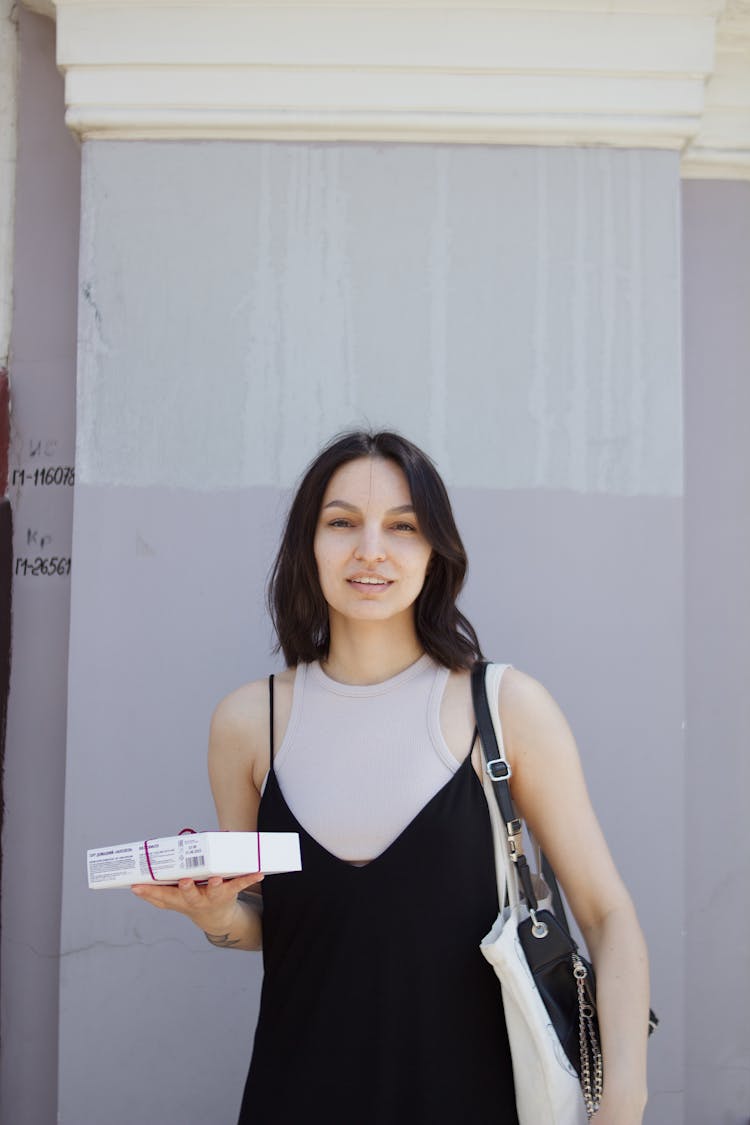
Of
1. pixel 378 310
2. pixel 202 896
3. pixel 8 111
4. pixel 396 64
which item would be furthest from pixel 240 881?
pixel 8 111

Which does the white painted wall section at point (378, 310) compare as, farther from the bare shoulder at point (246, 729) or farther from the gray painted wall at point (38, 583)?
the bare shoulder at point (246, 729)

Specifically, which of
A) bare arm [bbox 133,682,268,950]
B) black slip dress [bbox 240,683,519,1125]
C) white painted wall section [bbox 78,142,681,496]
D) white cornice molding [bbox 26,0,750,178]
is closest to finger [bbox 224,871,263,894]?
black slip dress [bbox 240,683,519,1125]

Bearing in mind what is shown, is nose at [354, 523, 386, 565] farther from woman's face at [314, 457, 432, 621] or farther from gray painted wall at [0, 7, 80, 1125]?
gray painted wall at [0, 7, 80, 1125]

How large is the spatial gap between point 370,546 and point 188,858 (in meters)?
0.66

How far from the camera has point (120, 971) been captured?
305 cm

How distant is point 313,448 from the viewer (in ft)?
Result: 10.3

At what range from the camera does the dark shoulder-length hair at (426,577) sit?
2.16 metres

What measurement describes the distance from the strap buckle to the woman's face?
1.12ft

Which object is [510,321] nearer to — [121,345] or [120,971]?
[121,345]

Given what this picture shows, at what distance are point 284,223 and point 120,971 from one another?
2154 mm

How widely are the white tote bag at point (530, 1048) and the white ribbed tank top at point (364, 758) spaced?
276mm

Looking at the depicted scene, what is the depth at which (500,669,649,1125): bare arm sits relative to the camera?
6.34 ft

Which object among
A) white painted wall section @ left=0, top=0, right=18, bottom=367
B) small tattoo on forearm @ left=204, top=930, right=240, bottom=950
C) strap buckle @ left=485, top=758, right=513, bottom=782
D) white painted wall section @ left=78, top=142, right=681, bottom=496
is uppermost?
white painted wall section @ left=0, top=0, right=18, bottom=367

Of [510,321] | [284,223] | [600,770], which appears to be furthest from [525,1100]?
[284,223]
